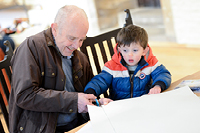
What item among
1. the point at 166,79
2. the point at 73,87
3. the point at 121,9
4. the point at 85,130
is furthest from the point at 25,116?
the point at 121,9

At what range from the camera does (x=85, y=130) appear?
1.03 m

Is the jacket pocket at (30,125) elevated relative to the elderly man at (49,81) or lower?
lower

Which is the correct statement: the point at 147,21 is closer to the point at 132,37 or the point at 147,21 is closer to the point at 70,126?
the point at 132,37

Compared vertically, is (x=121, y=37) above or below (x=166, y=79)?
above

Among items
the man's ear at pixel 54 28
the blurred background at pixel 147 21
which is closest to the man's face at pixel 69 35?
the man's ear at pixel 54 28

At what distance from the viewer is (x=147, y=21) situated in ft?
17.4

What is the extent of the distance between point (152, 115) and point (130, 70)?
58cm

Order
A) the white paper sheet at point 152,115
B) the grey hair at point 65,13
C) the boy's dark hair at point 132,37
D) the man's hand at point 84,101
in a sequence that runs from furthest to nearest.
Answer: the boy's dark hair at point 132,37 < the grey hair at point 65,13 < the man's hand at point 84,101 < the white paper sheet at point 152,115

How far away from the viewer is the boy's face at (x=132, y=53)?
150 cm

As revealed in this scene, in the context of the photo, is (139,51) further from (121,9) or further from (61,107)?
(121,9)

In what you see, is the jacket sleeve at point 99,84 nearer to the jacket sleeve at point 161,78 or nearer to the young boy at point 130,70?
the young boy at point 130,70

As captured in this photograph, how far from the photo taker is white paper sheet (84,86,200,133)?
36.9 inches

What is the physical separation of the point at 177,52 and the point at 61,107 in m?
3.47

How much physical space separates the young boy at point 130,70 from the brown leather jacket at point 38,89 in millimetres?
169
